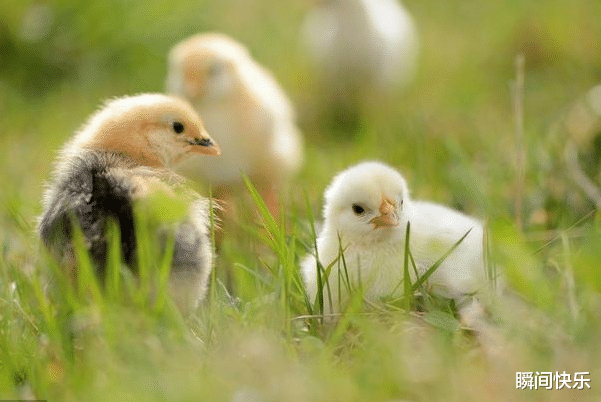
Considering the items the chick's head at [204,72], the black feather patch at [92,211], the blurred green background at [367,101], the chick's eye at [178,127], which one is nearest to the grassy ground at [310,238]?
the blurred green background at [367,101]

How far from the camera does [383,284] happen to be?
225 centimetres

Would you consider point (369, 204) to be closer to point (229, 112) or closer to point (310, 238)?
point (310, 238)

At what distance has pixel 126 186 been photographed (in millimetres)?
2092

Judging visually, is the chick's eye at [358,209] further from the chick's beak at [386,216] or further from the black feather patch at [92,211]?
the black feather patch at [92,211]

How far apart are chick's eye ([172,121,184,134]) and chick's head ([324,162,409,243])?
49 cm

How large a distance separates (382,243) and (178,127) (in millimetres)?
673

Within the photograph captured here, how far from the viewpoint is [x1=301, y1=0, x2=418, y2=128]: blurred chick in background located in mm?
5352

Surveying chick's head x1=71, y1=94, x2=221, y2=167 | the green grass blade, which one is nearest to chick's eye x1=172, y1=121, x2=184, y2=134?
chick's head x1=71, y1=94, x2=221, y2=167

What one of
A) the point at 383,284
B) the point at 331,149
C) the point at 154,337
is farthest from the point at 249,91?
the point at 154,337

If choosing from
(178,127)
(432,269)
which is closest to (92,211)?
(178,127)

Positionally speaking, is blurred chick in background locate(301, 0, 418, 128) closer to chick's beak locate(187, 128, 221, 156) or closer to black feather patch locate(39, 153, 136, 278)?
chick's beak locate(187, 128, 221, 156)

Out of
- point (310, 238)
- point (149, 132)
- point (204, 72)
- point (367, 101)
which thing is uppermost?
point (367, 101)

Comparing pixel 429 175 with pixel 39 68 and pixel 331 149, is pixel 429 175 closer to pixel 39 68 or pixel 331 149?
pixel 331 149

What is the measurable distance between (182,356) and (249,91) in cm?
210
